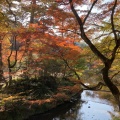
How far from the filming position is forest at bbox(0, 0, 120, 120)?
5.35m

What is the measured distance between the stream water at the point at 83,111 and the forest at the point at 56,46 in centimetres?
51

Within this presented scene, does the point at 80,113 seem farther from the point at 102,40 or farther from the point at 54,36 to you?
the point at 102,40

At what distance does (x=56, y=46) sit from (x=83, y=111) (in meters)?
4.87

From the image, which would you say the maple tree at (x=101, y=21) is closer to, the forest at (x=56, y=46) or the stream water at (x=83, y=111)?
the forest at (x=56, y=46)

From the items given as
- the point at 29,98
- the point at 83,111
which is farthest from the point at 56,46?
the point at 83,111

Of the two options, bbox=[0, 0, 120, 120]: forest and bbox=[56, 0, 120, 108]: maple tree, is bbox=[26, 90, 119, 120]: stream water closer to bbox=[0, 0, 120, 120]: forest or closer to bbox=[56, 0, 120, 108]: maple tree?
bbox=[0, 0, 120, 120]: forest

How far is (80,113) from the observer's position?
11266 mm

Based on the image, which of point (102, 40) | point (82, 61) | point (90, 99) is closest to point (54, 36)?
point (102, 40)

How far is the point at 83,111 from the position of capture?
460 inches

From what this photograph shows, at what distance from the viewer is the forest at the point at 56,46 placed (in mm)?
5354

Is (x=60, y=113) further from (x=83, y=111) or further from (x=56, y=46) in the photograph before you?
(x=56, y=46)

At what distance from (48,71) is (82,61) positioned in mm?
2990

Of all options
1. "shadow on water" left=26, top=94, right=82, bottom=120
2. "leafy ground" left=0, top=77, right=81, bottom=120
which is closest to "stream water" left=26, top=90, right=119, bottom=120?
"shadow on water" left=26, top=94, right=82, bottom=120

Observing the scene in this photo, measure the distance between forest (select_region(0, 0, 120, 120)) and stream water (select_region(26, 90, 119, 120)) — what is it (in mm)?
510
